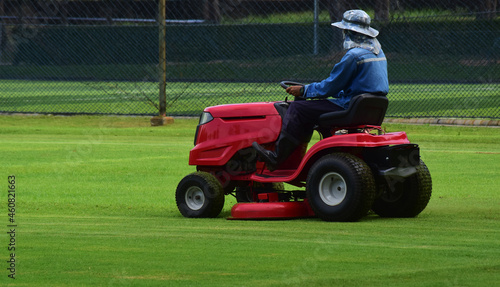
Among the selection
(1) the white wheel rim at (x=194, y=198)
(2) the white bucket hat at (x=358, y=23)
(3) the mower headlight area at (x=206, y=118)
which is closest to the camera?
(2) the white bucket hat at (x=358, y=23)

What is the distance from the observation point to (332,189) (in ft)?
27.7

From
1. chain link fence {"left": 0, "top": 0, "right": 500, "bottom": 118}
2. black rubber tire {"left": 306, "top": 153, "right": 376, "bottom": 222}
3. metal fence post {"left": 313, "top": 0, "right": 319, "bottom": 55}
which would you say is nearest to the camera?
black rubber tire {"left": 306, "top": 153, "right": 376, "bottom": 222}

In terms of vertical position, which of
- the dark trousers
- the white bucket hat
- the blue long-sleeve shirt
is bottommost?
the dark trousers

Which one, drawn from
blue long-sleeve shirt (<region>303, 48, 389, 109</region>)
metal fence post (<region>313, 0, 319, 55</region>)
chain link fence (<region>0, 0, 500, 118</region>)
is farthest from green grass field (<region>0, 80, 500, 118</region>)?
blue long-sleeve shirt (<region>303, 48, 389, 109</region>)

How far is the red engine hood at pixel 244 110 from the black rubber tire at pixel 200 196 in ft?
1.89

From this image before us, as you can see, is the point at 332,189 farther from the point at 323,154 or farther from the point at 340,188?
the point at 323,154

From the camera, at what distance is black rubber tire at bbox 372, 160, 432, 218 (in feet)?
28.4

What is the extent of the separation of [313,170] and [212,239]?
135 centimetres

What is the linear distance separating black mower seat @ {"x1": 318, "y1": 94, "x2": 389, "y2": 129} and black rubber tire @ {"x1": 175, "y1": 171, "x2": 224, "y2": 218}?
4.01 feet

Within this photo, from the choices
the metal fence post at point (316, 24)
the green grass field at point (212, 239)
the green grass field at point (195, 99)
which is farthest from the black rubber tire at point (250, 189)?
the green grass field at point (195, 99)

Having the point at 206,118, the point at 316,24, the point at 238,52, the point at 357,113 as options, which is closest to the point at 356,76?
the point at 357,113

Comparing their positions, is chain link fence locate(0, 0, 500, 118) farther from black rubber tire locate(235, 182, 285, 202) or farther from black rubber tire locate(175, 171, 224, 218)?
black rubber tire locate(175, 171, 224, 218)

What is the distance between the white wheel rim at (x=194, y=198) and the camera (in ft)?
29.9

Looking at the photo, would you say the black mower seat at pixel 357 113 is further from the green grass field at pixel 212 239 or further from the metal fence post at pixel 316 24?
the metal fence post at pixel 316 24
